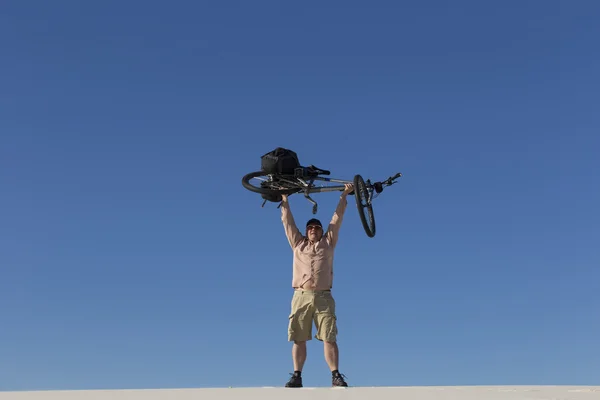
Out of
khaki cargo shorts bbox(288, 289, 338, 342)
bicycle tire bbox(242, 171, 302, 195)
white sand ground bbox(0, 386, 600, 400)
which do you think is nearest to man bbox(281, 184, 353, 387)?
khaki cargo shorts bbox(288, 289, 338, 342)

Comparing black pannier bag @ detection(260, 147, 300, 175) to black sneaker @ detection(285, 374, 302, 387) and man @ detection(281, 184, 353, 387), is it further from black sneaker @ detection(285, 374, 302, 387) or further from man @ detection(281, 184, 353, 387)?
black sneaker @ detection(285, 374, 302, 387)

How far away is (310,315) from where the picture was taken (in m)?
10.7

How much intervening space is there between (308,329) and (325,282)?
30.3 inches

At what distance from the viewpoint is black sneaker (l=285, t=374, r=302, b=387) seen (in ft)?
32.8

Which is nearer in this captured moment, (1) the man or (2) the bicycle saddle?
(1) the man

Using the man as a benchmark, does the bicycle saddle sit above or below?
above

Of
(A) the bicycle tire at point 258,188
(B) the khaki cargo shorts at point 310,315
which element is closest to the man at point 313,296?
(B) the khaki cargo shorts at point 310,315

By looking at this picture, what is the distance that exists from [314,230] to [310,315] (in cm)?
138

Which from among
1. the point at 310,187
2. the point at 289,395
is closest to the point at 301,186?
the point at 310,187

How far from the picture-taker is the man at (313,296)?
10531 mm

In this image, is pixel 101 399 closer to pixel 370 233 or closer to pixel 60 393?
pixel 60 393

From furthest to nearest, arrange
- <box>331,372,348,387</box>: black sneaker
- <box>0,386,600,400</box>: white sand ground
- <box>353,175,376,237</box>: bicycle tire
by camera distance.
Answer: <box>353,175,376,237</box>: bicycle tire < <box>331,372,348,387</box>: black sneaker < <box>0,386,600,400</box>: white sand ground

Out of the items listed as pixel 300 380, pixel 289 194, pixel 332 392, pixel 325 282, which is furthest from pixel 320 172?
pixel 332 392

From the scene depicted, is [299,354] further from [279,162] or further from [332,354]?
[279,162]
